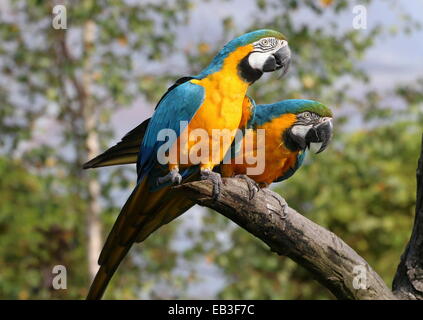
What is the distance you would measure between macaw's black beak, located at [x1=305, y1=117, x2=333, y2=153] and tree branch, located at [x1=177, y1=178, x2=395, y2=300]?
0.31 m

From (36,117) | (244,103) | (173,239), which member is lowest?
(173,239)

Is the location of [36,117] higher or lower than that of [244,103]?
higher

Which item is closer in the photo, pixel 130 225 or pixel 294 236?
pixel 130 225

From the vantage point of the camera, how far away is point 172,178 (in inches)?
88.0

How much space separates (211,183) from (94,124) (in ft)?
→ 12.2

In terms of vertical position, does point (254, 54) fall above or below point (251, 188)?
above

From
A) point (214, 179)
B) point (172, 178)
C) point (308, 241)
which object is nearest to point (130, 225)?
point (172, 178)

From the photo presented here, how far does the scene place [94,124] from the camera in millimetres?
5754

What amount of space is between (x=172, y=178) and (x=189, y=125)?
0.22m

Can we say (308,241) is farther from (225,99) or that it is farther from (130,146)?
(130,146)

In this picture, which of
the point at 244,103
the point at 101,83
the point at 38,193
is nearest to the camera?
the point at 244,103

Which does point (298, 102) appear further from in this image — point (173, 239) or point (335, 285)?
point (173, 239)

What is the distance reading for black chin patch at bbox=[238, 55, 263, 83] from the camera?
226 cm
